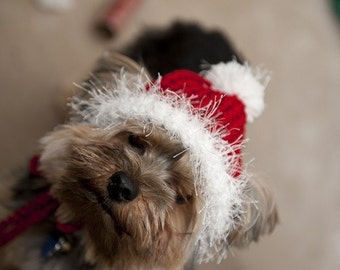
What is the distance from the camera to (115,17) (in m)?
2.20

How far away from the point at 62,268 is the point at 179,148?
48cm

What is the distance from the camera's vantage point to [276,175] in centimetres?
222

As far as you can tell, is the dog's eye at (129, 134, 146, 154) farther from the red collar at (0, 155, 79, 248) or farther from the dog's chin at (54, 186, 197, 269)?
the red collar at (0, 155, 79, 248)

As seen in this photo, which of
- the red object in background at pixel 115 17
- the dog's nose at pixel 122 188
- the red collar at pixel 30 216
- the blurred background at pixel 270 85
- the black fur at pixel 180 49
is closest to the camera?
the dog's nose at pixel 122 188

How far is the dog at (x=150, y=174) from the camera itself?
1.21 metres

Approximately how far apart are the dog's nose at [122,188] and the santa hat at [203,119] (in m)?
0.13

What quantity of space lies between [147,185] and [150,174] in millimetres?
26

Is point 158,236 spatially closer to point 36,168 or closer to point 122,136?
point 122,136

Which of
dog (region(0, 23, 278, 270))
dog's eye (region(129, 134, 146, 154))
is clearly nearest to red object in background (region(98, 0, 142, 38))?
dog (region(0, 23, 278, 270))

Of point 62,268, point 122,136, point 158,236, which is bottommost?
point 62,268

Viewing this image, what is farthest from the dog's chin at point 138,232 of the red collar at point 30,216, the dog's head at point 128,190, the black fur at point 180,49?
the black fur at point 180,49

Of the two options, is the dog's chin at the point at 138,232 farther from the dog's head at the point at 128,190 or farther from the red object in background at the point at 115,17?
the red object in background at the point at 115,17

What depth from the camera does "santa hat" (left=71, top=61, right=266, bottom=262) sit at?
3.94ft

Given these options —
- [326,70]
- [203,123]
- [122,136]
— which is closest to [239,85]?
[203,123]
